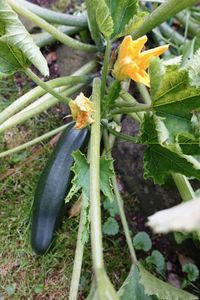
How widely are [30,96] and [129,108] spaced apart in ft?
1.21

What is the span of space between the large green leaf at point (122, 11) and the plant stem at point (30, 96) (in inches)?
11.7

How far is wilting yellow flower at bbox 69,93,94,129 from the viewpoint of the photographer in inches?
54.9

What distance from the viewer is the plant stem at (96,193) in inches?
41.5

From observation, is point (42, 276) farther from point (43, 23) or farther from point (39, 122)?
point (43, 23)

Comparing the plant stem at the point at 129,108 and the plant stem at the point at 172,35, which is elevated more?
the plant stem at the point at 129,108

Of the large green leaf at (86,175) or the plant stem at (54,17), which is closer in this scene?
the large green leaf at (86,175)

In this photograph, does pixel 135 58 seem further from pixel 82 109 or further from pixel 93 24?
pixel 93 24

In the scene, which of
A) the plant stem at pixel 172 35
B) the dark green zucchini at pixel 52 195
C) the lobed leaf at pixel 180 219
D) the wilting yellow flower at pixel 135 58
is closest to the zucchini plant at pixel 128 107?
the wilting yellow flower at pixel 135 58

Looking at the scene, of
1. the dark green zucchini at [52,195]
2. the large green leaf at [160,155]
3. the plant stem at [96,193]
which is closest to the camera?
the plant stem at [96,193]

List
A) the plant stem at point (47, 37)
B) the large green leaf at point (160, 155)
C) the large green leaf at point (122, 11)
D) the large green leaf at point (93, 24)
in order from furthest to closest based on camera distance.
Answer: the plant stem at point (47, 37) < the large green leaf at point (93, 24) < the large green leaf at point (122, 11) < the large green leaf at point (160, 155)

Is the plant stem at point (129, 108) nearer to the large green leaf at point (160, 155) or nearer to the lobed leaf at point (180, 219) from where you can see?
the large green leaf at point (160, 155)

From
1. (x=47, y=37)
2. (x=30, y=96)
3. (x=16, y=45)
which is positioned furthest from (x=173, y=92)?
(x=47, y=37)

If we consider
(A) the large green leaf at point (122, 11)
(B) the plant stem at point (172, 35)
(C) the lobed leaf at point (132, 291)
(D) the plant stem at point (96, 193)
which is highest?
(A) the large green leaf at point (122, 11)

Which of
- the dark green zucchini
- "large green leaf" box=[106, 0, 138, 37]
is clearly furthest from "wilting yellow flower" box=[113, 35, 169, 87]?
the dark green zucchini
